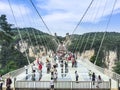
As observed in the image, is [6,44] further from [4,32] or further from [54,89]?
[54,89]

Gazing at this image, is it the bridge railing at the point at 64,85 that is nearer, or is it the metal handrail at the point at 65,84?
the bridge railing at the point at 64,85

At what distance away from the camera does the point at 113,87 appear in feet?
100

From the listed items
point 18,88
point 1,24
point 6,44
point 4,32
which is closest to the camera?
point 18,88

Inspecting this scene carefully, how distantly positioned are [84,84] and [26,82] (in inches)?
170

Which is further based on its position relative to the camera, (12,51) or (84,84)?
(12,51)

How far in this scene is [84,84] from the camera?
3091 cm

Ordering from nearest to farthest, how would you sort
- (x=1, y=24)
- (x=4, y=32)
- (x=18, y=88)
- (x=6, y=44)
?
(x=18, y=88) → (x=4, y=32) → (x=1, y=24) → (x=6, y=44)

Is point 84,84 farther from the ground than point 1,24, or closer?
Result: closer

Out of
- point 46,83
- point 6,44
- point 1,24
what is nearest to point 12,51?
point 6,44

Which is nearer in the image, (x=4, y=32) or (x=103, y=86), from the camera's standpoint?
(x=103, y=86)

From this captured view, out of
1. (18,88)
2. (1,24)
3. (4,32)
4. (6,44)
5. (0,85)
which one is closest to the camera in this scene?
(0,85)

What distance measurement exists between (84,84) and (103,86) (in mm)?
1440

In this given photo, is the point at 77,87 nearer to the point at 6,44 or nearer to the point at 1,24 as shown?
the point at 1,24

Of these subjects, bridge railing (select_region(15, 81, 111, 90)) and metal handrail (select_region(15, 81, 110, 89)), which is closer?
bridge railing (select_region(15, 81, 111, 90))
